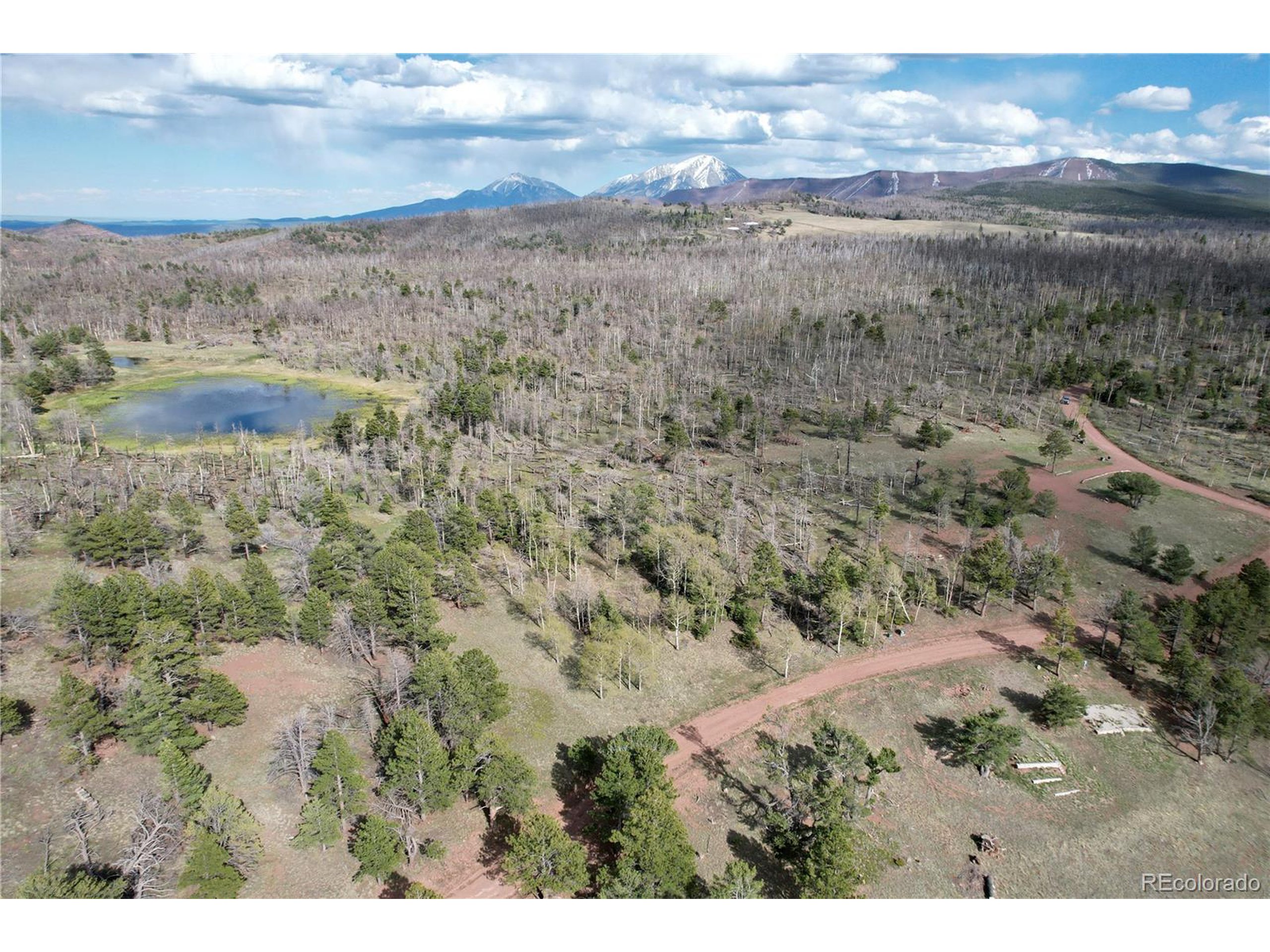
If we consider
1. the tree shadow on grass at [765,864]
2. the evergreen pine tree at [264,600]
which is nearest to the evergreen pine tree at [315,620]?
the evergreen pine tree at [264,600]

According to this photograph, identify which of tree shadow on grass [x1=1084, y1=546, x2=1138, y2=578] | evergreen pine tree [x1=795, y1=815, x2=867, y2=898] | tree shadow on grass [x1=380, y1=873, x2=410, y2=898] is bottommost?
tree shadow on grass [x1=1084, y1=546, x2=1138, y2=578]

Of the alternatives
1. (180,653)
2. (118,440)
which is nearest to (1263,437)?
(180,653)

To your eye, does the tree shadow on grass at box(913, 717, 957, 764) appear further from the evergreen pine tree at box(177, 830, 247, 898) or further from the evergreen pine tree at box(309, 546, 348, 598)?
the evergreen pine tree at box(309, 546, 348, 598)

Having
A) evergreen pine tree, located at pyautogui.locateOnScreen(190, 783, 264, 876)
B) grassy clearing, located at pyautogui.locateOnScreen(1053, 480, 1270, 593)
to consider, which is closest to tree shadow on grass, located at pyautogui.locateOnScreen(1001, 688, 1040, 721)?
grassy clearing, located at pyautogui.locateOnScreen(1053, 480, 1270, 593)

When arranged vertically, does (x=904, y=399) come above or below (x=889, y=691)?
above

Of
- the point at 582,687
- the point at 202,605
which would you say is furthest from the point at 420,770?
the point at 202,605

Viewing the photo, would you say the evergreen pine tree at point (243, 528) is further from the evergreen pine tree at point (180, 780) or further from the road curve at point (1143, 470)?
the road curve at point (1143, 470)

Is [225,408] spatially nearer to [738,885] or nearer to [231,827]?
[231,827]

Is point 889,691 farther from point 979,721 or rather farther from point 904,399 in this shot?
point 904,399
